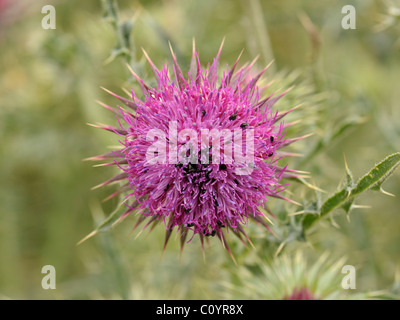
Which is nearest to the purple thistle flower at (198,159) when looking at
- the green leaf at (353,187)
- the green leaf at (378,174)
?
the green leaf at (353,187)

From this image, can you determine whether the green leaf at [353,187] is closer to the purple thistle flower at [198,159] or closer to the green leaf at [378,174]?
the green leaf at [378,174]

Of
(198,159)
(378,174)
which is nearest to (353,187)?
(378,174)

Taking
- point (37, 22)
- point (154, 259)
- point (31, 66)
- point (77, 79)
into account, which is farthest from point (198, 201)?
point (37, 22)

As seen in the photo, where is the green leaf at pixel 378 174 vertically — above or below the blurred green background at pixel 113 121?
below

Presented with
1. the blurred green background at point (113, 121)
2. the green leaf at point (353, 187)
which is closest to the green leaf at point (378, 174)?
the green leaf at point (353, 187)

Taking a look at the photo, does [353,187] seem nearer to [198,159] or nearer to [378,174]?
[378,174]

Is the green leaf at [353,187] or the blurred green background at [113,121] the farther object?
the blurred green background at [113,121]

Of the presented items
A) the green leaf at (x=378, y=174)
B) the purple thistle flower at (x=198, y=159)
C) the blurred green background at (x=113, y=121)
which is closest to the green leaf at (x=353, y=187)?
the green leaf at (x=378, y=174)

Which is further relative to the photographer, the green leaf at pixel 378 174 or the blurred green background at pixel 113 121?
the blurred green background at pixel 113 121
